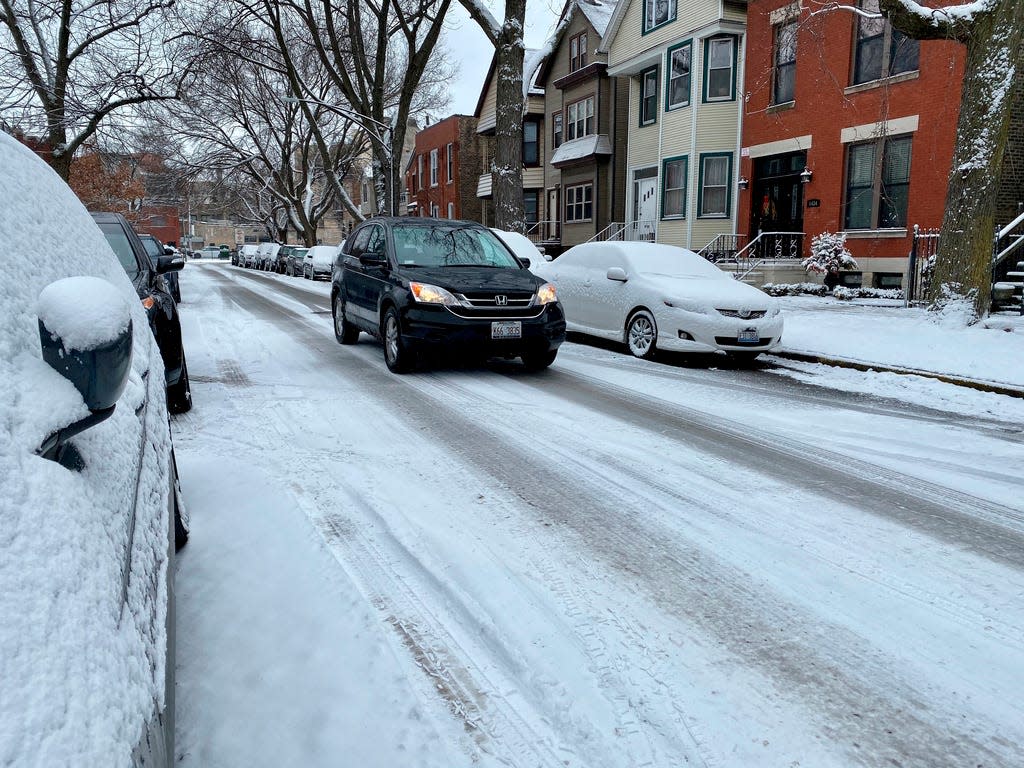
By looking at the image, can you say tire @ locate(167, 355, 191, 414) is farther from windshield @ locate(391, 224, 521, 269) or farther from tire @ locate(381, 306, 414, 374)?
windshield @ locate(391, 224, 521, 269)

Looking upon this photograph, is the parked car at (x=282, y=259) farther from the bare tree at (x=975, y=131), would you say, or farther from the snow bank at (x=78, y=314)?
the snow bank at (x=78, y=314)

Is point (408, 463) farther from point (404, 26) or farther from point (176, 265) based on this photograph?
point (404, 26)

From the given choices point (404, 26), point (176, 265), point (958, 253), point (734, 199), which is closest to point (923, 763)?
point (176, 265)

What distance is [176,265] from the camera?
721cm

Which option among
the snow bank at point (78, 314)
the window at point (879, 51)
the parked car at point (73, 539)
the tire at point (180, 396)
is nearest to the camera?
the parked car at point (73, 539)

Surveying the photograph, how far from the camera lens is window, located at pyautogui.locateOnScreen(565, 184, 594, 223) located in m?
32.6

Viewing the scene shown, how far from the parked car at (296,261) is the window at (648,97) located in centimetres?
1700

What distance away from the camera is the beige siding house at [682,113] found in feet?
81.1

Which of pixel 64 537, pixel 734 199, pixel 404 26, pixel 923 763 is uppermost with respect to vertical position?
pixel 404 26

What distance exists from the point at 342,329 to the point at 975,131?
30.1 feet

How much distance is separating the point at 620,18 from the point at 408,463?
2765 cm

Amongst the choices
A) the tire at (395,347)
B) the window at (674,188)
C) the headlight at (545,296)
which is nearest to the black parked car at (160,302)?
the tire at (395,347)

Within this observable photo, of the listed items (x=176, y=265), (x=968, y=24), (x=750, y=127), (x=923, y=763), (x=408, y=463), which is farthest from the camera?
(x=750, y=127)

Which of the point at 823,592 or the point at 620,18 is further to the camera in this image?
the point at 620,18
